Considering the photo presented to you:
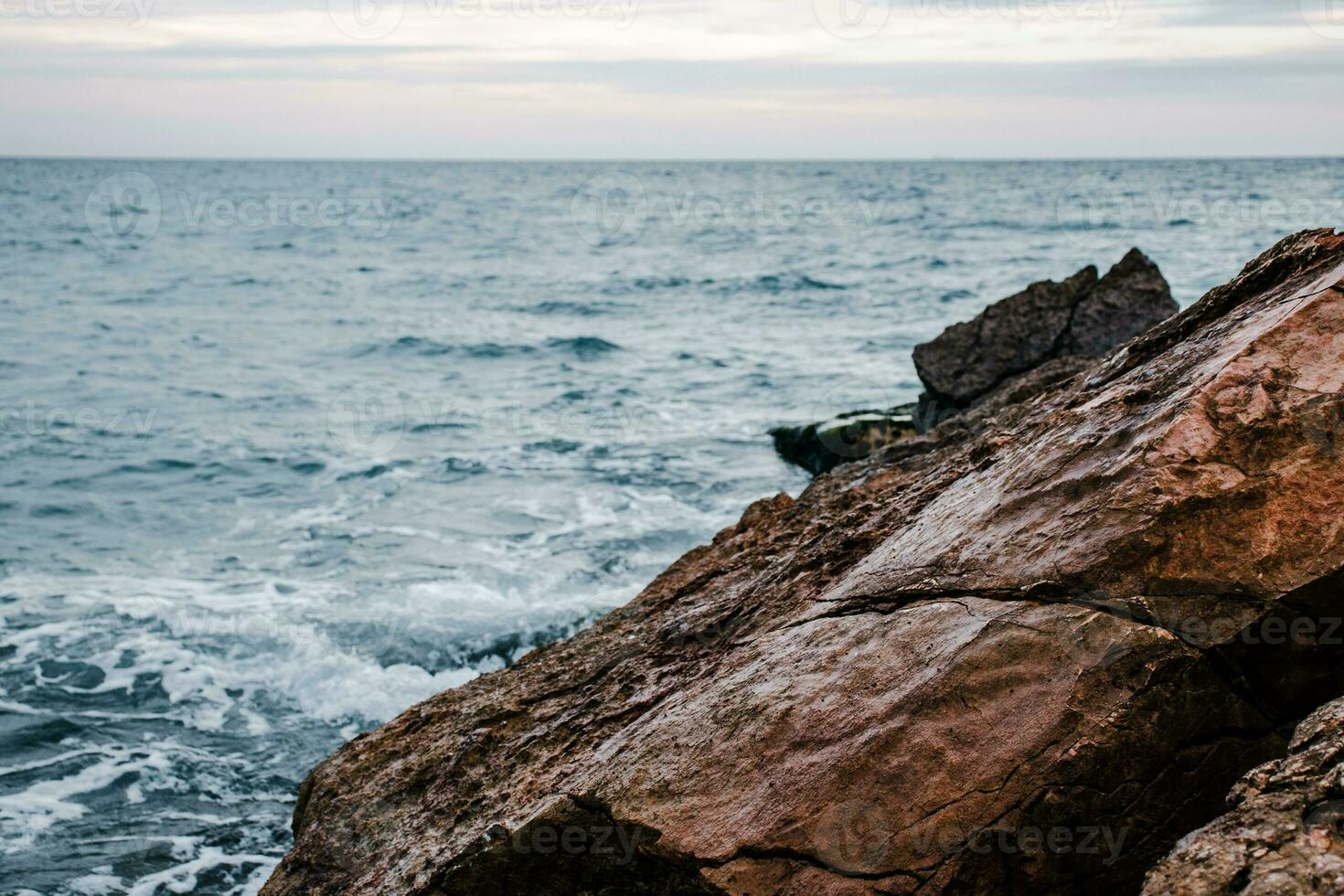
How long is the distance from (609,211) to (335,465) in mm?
57342

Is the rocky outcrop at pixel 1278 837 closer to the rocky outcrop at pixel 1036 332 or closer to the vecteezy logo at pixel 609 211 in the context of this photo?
the rocky outcrop at pixel 1036 332

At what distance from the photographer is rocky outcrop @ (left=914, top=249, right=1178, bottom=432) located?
909cm

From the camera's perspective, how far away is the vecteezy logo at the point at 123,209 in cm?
4900

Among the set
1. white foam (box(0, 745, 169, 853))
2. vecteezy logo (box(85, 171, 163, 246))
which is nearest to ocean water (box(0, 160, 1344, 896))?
white foam (box(0, 745, 169, 853))

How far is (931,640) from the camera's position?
3.12m

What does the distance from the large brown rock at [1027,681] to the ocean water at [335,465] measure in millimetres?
3129

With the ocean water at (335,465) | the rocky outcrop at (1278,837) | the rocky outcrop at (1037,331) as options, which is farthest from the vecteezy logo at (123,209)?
the rocky outcrop at (1278,837)

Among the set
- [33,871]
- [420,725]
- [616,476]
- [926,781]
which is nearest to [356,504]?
[616,476]
